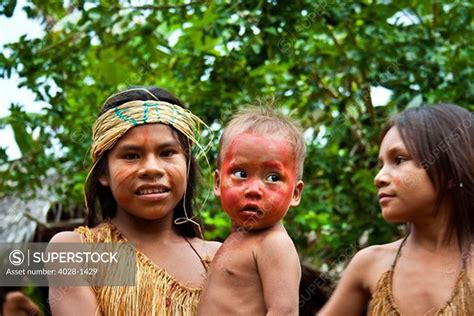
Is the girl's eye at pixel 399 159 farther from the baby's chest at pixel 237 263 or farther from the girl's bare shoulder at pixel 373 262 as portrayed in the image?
the baby's chest at pixel 237 263

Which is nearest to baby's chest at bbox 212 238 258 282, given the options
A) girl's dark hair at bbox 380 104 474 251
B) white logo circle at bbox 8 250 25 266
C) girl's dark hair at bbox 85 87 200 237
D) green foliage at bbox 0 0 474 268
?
girl's dark hair at bbox 85 87 200 237

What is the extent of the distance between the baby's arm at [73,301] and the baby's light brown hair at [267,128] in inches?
24.8

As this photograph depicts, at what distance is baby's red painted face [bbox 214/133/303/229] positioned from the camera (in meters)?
3.05

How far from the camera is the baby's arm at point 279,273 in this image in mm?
2896

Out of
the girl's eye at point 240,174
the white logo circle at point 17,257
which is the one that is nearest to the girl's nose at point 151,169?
the girl's eye at point 240,174

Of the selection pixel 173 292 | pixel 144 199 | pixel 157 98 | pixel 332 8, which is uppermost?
pixel 332 8

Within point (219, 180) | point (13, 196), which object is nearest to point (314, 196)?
point (13, 196)

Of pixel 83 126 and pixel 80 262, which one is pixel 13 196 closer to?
pixel 83 126

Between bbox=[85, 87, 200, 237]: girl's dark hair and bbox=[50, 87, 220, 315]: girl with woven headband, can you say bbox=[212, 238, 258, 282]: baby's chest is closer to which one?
bbox=[50, 87, 220, 315]: girl with woven headband

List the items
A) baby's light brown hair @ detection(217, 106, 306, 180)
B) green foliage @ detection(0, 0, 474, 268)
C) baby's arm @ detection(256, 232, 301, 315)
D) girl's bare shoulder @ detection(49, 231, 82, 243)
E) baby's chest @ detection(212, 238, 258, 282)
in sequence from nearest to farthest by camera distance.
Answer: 1. baby's arm @ detection(256, 232, 301, 315)
2. baby's chest @ detection(212, 238, 258, 282)
3. baby's light brown hair @ detection(217, 106, 306, 180)
4. girl's bare shoulder @ detection(49, 231, 82, 243)
5. green foliage @ detection(0, 0, 474, 268)

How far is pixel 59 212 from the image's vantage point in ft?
Result: 25.3

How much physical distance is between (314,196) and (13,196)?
2.32 meters

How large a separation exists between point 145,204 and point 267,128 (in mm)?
513

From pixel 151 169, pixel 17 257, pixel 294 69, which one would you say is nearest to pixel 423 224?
pixel 151 169
